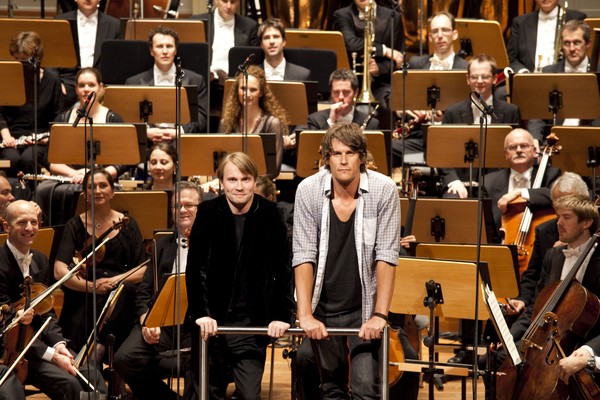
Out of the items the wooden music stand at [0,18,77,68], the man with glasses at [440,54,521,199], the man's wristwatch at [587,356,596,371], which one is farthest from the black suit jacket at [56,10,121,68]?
the man's wristwatch at [587,356,596,371]

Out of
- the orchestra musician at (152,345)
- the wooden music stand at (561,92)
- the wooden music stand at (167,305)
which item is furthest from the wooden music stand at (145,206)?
the wooden music stand at (561,92)

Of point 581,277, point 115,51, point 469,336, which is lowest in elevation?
point 469,336

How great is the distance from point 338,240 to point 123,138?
8.17 ft

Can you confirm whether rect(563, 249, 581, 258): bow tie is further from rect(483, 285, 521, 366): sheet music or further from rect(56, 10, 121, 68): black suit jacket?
rect(56, 10, 121, 68): black suit jacket

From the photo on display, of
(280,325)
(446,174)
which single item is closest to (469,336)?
(446,174)

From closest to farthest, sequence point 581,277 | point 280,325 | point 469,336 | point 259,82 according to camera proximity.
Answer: point 280,325
point 581,277
point 469,336
point 259,82

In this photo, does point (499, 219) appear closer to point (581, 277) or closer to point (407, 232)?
point (407, 232)

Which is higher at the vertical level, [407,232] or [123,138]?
[123,138]

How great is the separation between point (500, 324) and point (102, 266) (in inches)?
94.5

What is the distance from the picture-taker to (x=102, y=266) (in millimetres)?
5754

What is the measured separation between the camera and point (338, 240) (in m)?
4.11

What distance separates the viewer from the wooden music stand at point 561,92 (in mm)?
6816

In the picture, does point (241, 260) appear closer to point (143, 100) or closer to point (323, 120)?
point (143, 100)

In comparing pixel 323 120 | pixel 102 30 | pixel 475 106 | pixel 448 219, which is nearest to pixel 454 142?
pixel 475 106
